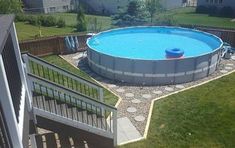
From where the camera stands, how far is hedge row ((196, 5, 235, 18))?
3862cm

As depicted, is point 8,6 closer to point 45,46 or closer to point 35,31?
point 35,31

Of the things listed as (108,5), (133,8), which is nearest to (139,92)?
A: (133,8)

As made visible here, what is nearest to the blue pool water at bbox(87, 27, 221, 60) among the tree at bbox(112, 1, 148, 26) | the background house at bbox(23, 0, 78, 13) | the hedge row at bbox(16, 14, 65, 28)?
the tree at bbox(112, 1, 148, 26)

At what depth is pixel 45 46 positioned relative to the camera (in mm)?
19875

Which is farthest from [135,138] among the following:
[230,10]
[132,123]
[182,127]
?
[230,10]

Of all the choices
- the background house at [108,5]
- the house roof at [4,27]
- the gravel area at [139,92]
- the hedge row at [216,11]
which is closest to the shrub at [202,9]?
the hedge row at [216,11]

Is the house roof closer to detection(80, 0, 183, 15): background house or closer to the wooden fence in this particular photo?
the wooden fence

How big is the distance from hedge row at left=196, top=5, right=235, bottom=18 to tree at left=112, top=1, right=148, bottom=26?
13429 mm

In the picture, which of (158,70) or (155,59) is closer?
(158,70)

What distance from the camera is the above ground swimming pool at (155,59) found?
1477 cm

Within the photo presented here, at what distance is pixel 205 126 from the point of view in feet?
34.6

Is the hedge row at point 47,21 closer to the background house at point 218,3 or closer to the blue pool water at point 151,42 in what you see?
the blue pool water at point 151,42

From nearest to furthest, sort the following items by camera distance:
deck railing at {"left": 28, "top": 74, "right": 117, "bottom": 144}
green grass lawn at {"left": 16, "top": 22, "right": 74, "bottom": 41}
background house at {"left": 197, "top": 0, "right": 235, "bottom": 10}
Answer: deck railing at {"left": 28, "top": 74, "right": 117, "bottom": 144}
green grass lawn at {"left": 16, "top": 22, "right": 74, "bottom": 41}
background house at {"left": 197, "top": 0, "right": 235, "bottom": 10}

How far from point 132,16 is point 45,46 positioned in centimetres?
1470
